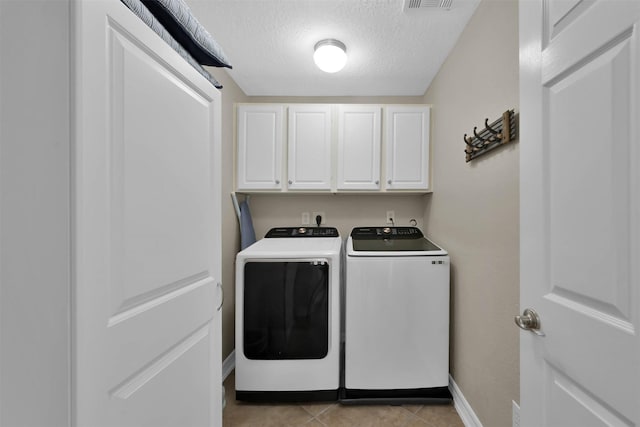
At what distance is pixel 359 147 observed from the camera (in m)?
2.37

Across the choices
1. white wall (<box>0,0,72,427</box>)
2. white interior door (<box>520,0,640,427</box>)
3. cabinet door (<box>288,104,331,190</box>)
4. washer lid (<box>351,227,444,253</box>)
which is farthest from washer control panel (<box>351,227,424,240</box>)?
white wall (<box>0,0,72,427</box>)

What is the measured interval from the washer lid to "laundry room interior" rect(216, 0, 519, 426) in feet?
0.43

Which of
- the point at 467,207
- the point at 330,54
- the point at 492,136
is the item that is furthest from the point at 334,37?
the point at 467,207

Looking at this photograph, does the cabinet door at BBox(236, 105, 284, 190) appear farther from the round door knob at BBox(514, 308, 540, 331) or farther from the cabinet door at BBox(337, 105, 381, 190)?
the round door knob at BBox(514, 308, 540, 331)

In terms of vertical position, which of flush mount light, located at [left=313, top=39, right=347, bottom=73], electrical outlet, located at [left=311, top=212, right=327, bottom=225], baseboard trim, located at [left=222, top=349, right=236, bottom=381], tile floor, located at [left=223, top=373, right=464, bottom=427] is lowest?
tile floor, located at [left=223, top=373, right=464, bottom=427]

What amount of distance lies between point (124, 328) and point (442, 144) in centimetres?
225

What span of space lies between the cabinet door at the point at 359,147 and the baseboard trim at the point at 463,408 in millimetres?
1615

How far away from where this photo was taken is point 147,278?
704mm

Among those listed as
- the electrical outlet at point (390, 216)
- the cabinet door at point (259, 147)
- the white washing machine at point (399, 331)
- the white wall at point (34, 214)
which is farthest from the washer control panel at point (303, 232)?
A: the white wall at point (34, 214)

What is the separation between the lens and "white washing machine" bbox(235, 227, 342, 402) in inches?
69.9

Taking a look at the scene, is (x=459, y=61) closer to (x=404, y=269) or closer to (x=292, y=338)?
(x=404, y=269)

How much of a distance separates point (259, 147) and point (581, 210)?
2.20 metres

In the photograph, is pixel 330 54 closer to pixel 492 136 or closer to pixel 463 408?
pixel 492 136

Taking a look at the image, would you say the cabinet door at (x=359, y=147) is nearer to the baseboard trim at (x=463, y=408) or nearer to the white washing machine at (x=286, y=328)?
the white washing machine at (x=286, y=328)
